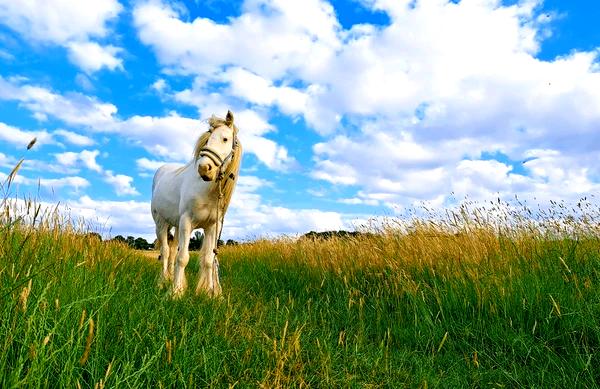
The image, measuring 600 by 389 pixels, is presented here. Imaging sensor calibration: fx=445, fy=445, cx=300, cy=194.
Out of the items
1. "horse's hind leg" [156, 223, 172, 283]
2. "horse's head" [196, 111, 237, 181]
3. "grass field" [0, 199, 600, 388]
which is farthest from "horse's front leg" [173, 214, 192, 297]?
"horse's hind leg" [156, 223, 172, 283]

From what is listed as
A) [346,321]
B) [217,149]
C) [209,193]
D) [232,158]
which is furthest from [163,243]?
[346,321]

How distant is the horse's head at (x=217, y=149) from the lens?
6043mm

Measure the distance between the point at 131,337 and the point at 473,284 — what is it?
12.6ft

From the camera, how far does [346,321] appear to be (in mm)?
5270

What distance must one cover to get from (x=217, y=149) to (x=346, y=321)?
2904 millimetres

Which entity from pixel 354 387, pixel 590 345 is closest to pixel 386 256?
pixel 590 345

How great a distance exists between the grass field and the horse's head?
63.1 inches

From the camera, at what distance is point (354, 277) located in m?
6.67

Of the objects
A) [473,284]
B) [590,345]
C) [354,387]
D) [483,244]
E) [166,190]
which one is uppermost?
[166,190]

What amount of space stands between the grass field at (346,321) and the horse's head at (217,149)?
1602 millimetres

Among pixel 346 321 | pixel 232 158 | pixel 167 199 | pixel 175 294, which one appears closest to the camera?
pixel 175 294

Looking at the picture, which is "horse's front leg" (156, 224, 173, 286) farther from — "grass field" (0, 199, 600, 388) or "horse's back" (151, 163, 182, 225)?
"grass field" (0, 199, 600, 388)

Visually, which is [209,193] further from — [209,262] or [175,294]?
[175,294]

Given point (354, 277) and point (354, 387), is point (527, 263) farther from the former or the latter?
point (354, 387)
